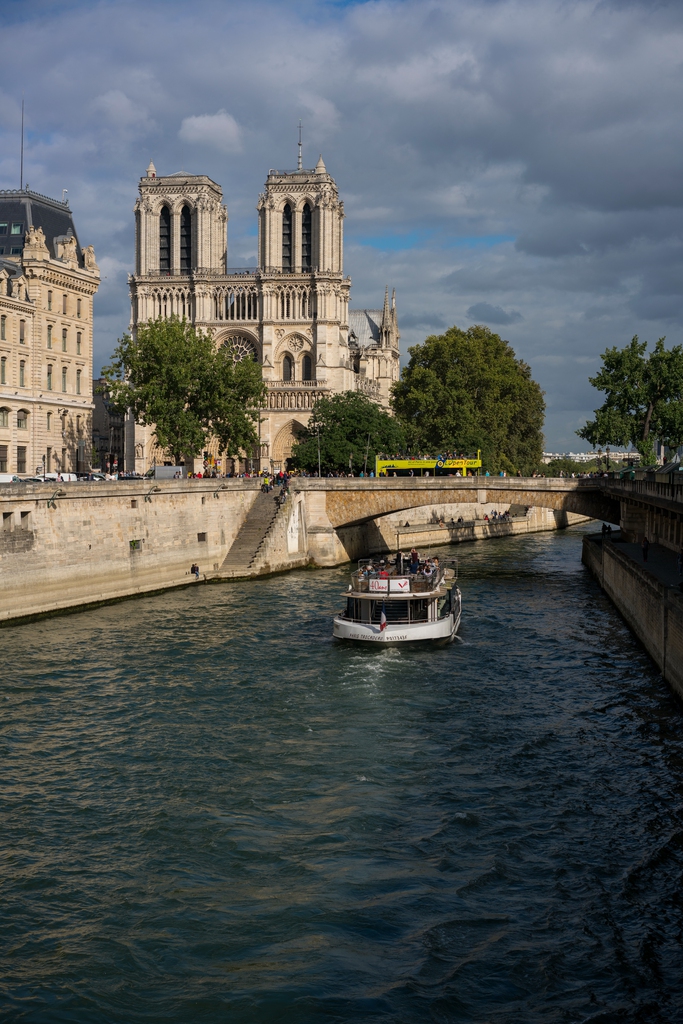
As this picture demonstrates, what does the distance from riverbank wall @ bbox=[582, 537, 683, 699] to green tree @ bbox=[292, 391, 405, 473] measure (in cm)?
3357

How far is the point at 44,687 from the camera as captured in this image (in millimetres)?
30625

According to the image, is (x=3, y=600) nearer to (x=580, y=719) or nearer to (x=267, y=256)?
(x=580, y=719)

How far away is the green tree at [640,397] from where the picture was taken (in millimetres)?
87125

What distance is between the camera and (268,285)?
110 meters

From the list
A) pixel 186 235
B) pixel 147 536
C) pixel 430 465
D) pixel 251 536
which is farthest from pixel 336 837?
pixel 186 235

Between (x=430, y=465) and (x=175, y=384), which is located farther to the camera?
(x=430, y=465)

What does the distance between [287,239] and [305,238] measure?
6.89 feet

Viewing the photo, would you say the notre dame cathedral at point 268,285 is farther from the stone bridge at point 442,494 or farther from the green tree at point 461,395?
the stone bridge at point 442,494

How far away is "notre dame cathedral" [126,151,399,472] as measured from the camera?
4279 inches

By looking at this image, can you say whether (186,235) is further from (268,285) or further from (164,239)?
(268,285)

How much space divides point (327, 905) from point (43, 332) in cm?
5435

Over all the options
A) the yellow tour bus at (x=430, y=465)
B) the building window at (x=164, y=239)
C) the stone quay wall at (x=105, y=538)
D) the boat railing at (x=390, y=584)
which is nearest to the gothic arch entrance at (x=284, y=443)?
the building window at (x=164, y=239)

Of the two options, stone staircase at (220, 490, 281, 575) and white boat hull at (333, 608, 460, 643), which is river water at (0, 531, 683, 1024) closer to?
white boat hull at (333, 608, 460, 643)

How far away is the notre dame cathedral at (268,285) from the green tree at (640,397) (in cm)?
3022
